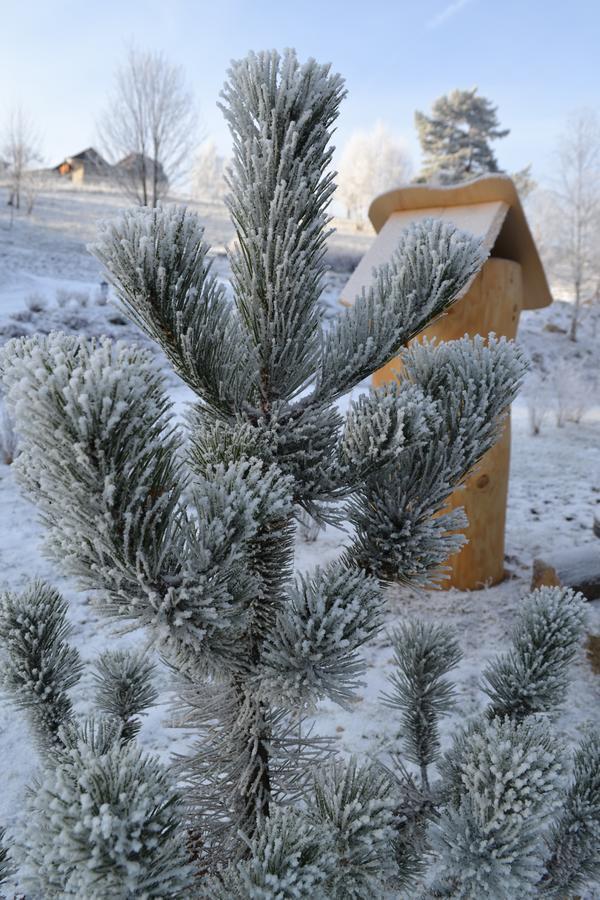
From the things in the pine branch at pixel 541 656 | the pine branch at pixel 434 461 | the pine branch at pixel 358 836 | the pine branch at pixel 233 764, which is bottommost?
the pine branch at pixel 233 764

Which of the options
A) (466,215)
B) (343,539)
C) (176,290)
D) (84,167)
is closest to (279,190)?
(176,290)

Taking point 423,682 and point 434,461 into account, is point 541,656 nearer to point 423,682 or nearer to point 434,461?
point 423,682

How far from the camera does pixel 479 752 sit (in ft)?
2.78

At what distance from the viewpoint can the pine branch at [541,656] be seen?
1.04m

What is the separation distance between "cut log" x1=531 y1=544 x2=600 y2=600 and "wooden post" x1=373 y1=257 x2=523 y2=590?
0.32 metres

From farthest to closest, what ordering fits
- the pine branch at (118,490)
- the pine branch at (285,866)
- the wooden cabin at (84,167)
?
1. the wooden cabin at (84,167)
2. the pine branch at (285,866)
3. the pine branch at (118,490)

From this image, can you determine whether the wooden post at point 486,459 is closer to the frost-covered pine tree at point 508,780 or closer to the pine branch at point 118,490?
the frost-covered pine tree at point 508,780

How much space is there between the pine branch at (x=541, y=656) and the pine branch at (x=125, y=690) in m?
0.81

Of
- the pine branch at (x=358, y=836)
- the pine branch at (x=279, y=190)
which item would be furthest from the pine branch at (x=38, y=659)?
the pine branch at (x=279, y=190)

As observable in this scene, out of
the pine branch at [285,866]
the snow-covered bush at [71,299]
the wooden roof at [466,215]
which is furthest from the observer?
the snow-covered bush at [71,299]

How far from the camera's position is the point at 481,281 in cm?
333

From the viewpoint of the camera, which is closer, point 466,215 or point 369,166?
point 466,215

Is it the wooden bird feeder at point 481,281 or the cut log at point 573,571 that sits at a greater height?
the wooden bird feeder at point 481,281

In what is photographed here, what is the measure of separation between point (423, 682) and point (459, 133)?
2789 centimetres
